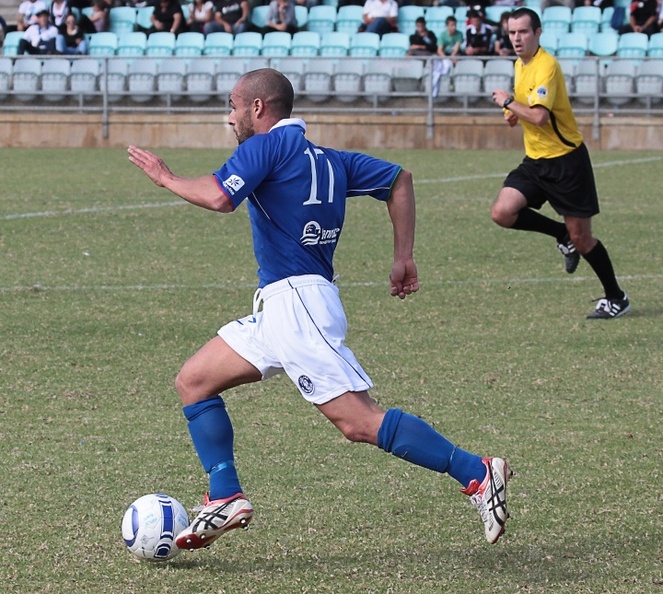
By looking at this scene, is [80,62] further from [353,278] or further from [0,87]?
[353,278]

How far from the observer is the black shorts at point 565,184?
8453mm

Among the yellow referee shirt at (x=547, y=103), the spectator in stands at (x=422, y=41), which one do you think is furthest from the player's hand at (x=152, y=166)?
the spectator in stands at (x=422, y=41)

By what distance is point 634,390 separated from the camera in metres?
6.48

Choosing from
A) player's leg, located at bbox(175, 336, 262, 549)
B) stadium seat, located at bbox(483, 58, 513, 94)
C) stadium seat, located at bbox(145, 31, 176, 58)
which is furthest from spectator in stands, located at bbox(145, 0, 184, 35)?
player's leg, located at bbox(175, 336, 262, 549)

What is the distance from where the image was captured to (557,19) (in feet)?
75.3

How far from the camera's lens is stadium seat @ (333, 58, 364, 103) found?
21312 millimetres

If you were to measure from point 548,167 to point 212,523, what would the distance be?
5.19 meters

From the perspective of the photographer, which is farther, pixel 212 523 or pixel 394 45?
pixel 394 45

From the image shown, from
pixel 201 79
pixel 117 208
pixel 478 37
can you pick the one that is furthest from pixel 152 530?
pixel 478 37

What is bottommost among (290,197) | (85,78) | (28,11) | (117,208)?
(117,208)

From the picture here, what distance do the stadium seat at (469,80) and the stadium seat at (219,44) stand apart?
4.54m

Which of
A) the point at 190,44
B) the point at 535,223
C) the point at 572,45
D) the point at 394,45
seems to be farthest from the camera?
the point at 190,44

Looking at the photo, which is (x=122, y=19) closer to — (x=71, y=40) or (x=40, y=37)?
(x=71, y=40)

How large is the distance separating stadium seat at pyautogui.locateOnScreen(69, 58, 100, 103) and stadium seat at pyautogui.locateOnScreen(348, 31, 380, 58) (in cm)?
453
